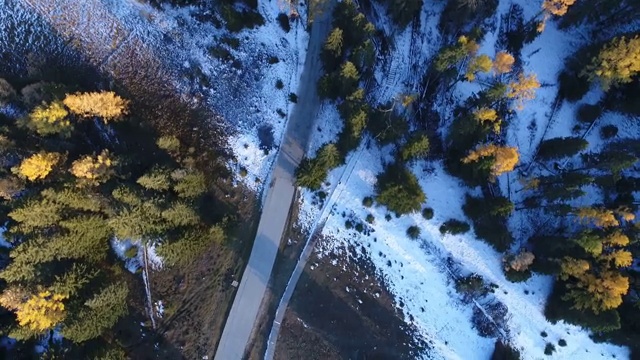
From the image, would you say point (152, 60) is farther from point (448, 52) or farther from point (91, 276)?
point (448, 52)

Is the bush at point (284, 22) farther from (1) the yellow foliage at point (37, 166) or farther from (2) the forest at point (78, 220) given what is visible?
(1) the yellow foliage at point (37, 166)

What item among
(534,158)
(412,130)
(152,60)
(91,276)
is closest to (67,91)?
(152,60)

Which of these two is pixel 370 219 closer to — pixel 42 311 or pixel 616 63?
pixel 616 63

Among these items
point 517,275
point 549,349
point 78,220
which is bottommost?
point 78,220

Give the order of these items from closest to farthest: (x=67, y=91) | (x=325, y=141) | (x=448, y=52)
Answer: (x=448, y=52), (x=67, y=91), (x=325, y=141)

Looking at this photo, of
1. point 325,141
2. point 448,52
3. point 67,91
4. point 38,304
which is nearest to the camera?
point 38,304

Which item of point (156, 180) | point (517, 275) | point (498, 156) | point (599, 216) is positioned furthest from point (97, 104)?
point (599, 216)

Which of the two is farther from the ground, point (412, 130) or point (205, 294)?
point (412, 130)

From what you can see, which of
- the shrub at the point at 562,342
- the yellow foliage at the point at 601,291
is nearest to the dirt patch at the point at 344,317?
the shrub at the point at 562,342

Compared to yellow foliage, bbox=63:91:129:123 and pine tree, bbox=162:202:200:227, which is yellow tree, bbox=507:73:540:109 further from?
yellow foliage, bbox=63:91:129:123
